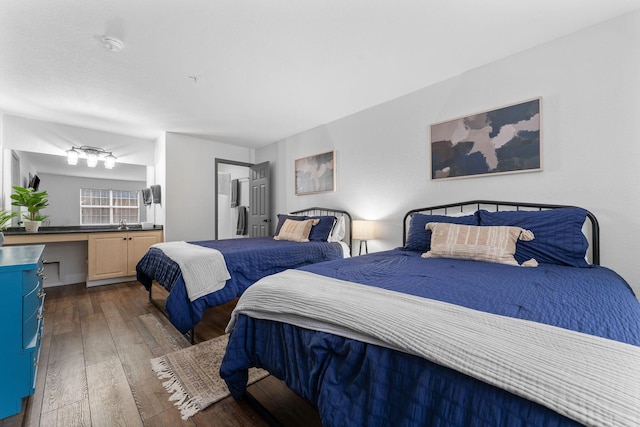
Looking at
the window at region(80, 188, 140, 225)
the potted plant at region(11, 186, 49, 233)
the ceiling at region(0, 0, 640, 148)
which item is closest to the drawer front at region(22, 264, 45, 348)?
the ceiling at region(0, 0, 640, 148)

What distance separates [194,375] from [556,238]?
2553mm

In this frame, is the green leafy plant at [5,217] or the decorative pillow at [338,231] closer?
the green leafy plant at [5,217]

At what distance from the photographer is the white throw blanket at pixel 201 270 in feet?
7.29

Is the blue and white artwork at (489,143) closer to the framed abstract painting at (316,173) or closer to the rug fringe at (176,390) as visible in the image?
the framed abstract painting at (316,173)

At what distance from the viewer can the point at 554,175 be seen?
7.00 ft

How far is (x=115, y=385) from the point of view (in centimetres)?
165

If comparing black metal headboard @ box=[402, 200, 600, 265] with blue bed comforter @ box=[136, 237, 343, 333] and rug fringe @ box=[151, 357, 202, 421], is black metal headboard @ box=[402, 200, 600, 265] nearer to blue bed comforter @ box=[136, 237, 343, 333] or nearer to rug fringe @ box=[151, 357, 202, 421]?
blue bed comforter @ box=[136, 237, 343, 333]

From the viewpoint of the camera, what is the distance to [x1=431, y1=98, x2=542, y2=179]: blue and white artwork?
2.23 metres

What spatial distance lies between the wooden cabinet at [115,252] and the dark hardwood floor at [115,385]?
113 cm

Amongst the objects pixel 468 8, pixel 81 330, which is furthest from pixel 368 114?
pixel 81 330

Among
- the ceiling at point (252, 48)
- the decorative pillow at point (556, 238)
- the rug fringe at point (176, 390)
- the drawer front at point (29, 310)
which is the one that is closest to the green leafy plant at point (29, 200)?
the ceiling at point (252, 48)

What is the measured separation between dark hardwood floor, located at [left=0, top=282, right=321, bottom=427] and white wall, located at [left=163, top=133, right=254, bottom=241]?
6.44 feet

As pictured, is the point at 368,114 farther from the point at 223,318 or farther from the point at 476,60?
the point at 223,318

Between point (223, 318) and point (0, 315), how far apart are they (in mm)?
1638
